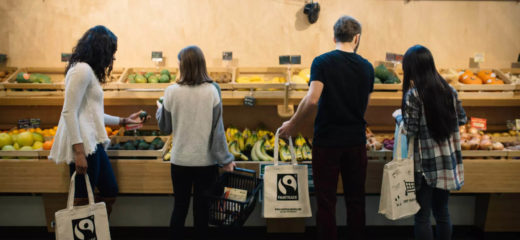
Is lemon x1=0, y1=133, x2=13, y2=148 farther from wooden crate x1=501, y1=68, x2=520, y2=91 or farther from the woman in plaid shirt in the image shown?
wooden crate x1=501, y1=68, x2=520, y2=91

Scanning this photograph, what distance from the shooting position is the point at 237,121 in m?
3.86

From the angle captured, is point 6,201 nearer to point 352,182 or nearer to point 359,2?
point 352,182

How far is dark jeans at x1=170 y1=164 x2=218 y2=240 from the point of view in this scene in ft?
8.18

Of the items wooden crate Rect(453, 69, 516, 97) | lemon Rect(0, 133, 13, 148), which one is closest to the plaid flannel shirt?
wooden crate Rect(453, 69, 516, 97)

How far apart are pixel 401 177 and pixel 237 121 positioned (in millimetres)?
1806

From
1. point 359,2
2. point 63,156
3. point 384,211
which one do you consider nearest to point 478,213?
point 384,211

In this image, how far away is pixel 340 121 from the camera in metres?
2.36

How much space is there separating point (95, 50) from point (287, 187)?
148 centimetres

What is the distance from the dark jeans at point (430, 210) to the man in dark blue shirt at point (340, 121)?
0.38 metres

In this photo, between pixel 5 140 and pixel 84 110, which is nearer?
pixel 84 110

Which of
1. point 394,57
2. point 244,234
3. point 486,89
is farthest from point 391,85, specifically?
point 244,234

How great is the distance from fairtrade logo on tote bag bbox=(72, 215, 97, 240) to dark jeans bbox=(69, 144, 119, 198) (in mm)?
179

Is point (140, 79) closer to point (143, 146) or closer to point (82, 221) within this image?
point (143, 146)

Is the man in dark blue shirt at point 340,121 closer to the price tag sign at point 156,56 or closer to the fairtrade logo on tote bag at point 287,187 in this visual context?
the fairtrade logo on tote bag at point 287,187
